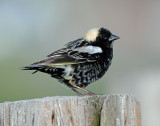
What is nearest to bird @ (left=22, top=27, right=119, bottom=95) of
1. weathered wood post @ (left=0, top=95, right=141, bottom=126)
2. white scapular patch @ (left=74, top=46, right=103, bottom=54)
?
white scapular patch @ (left=74, top=46, right=103, bottom=54)

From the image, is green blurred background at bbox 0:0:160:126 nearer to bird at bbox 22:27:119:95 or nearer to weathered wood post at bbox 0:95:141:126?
bird at bbox 22:27:119:95

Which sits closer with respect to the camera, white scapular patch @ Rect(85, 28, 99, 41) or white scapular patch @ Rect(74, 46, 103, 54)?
white scapular patch @ Rect(74, 46, 103, 54)

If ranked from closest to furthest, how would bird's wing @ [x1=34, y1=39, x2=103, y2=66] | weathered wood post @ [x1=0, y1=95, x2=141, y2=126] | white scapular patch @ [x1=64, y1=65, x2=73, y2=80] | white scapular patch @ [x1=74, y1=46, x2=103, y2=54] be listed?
weathered wood post @ [x1=0, y1=95, x2=141, y2=126], bird's wing @ [x1=34, y1=39, x2=103, y2=66], white scapular patch @ [x1=64, y1=65, x2=73, y2=80], white scapular patch @ [x1=74, y1=46, x2=103, y2=54]

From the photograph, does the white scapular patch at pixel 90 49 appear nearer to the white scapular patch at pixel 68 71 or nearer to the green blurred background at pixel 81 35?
the white scapular patch at pixel 68 71

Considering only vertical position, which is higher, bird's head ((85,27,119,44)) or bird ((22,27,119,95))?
bird's head ((85,27,119,44))

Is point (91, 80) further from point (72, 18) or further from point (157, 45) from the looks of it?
point (72, 18)

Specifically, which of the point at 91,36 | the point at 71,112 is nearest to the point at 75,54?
the point at 91,36

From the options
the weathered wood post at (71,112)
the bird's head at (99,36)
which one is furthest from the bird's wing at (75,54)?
the weathered wood post at (71,112)
